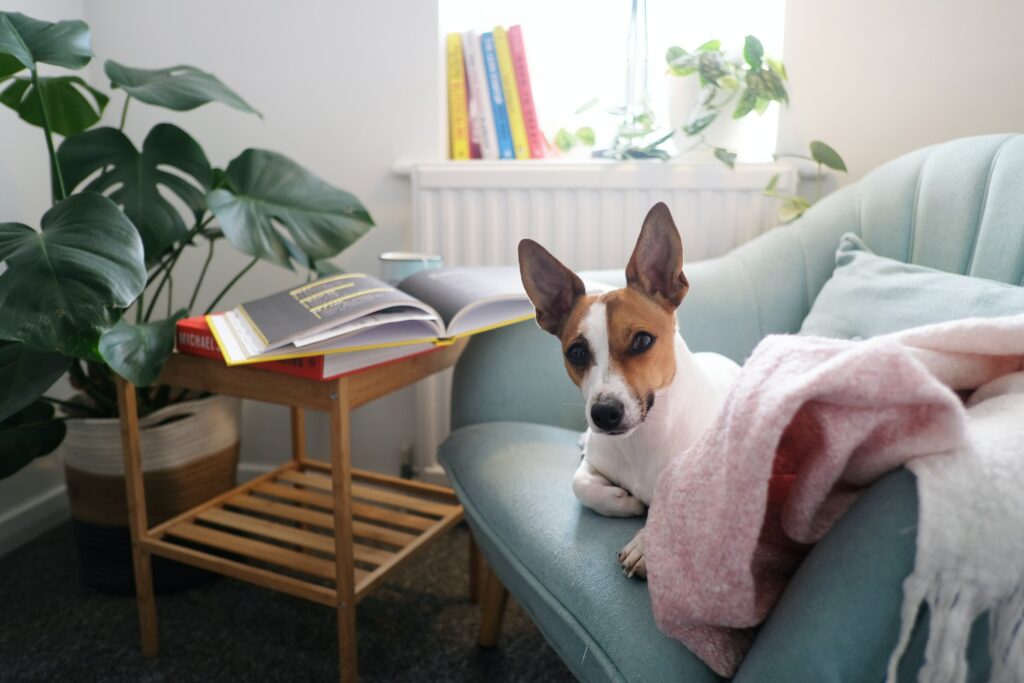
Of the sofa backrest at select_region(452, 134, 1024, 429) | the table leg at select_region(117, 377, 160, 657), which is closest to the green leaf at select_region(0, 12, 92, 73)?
the table leg at select_region(117, 377, 160, 657)

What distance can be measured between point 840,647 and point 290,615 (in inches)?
51.1

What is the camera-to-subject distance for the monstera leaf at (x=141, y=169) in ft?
4.92

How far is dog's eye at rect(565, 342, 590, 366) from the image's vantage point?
3.37ft

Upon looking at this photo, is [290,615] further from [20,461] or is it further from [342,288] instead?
[342,288]

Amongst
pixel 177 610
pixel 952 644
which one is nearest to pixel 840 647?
pixel 952 644

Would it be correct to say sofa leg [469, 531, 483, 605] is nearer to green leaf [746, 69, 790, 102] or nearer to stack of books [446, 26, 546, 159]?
stack of books [446, 26, 546, 159]

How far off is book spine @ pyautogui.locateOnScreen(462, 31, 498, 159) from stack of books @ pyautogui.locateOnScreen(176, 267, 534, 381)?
2.09 feet

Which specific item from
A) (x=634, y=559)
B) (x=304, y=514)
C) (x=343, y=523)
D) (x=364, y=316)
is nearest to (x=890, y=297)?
(x=634, y=559)

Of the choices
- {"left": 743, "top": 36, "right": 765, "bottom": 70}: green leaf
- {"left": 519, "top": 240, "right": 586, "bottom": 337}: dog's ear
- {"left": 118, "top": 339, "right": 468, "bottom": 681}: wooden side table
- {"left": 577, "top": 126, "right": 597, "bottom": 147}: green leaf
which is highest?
{"left": 743, "top": 36, "right": 765, "bottom": 70}: green leaf

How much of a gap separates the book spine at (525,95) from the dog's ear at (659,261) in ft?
3.39

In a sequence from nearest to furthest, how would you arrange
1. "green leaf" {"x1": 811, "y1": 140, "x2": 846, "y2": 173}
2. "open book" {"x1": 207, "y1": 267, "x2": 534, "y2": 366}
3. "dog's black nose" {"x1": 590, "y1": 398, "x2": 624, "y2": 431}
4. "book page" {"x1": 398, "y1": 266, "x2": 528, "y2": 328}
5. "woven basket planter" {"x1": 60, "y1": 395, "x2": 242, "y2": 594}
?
"dog's black nose" {"x1": 590, "y1": 398, "x2": 624, "y2": 431}, "open book" {"x1": 207, "y1": 267, "x2": 534, "y2": 366}, "book page" {"x1": 398, "y1": 266, "x2": 528, "y2": 328}, "woven basket planter" {"x1": 60, "y1": 395, "x2": 242, "y2": 594}, "green leaf" {"x1": 811, "y1": 140, "x2": 846, "y2": 173}

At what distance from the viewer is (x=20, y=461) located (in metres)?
1.49

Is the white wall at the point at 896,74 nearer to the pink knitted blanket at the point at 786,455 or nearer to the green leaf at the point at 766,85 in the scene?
the green leaf at the point at 766,85

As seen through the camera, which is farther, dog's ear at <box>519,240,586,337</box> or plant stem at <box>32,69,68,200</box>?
plant stem at <box>32,69,68,200</box>
